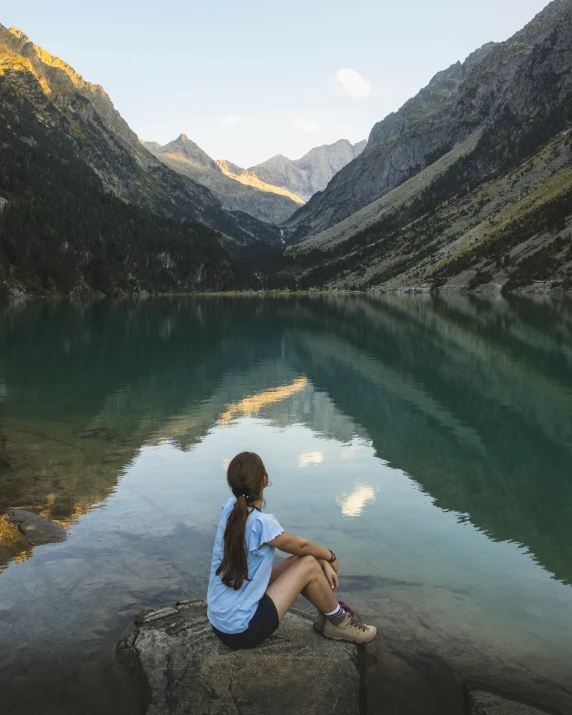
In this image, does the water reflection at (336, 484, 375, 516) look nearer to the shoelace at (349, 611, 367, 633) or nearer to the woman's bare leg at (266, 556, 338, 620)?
the shoelace at (349, 611, 367, 633)

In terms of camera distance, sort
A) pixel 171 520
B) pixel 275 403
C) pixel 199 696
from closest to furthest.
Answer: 1. pixel 199 696
2. pixel 171 520
3. pixel 275 403

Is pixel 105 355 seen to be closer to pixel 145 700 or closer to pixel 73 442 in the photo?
pixel 73 442

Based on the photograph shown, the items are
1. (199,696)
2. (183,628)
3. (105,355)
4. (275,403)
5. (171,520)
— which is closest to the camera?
(199,696)

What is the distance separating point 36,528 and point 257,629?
8.11m

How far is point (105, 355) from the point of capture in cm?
5062

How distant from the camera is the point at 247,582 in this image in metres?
8.14

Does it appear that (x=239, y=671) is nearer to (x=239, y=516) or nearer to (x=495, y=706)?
(x=239, y=516)

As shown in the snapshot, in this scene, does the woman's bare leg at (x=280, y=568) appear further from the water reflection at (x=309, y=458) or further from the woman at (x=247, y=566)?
the water reflection at (x=309, y=458)

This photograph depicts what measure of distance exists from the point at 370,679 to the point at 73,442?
17.4 metres

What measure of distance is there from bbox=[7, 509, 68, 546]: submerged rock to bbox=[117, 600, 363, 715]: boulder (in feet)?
17.1

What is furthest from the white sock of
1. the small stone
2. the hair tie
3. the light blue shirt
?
the small stone

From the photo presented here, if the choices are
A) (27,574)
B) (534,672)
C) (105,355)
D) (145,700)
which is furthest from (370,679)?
(105,355)

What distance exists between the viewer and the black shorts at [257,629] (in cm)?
816

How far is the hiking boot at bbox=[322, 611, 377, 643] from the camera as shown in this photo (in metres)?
8.84
